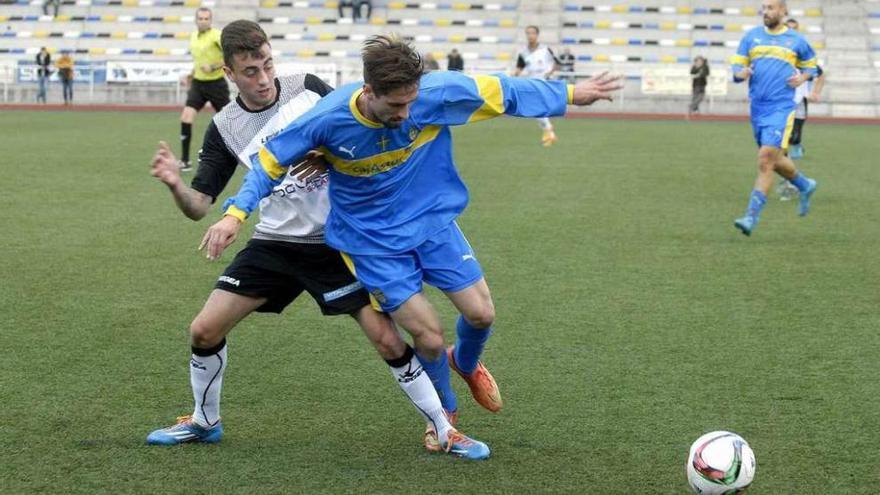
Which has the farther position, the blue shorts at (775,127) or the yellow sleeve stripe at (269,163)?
the blue shorts at (775,127)

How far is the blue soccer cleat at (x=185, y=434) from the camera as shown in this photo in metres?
4.99

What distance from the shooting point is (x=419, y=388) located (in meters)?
4.93

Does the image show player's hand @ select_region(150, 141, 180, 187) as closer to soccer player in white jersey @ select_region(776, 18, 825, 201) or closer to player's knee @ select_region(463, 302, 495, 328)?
player's knee @ select_region(463, 302, 495, 328)

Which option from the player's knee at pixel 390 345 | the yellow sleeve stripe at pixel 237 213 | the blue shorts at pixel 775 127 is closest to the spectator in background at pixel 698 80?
the blue shorts at pixel 775 127

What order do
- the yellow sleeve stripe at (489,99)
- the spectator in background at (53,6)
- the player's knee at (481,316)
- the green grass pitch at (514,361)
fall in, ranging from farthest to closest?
the spectator in background at (53,6)
the player's knee at (481,316)
the yellow sleeve stripe at (489,99)
the green grass pitch at (514,361)

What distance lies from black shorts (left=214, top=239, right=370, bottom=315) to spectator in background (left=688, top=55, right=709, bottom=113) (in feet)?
102

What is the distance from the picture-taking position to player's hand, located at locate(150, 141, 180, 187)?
443 centimetres

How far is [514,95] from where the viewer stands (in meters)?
4.88

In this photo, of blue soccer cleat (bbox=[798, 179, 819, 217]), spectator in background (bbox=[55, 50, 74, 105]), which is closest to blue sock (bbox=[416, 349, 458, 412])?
blue soccer cleat (bbox=[798, 179, 819, 217])

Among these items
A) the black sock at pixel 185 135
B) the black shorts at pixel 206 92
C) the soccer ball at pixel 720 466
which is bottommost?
the black sock at pixel 185 135

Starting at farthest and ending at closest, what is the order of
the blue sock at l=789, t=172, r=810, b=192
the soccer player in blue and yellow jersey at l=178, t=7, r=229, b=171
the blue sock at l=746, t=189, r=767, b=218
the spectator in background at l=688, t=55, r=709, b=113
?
1. the spectator in background at l=688, t=55, r=709, b=113
2. the soccer player in blue and yellow jersey at l=178, t=7, r=229, b=171
3. the blue sock at l=789, t=172, r=810, b=192
4. the blue sock at l=746, t=189, r=767, b=218

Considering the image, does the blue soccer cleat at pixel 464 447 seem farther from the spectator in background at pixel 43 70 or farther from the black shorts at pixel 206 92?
the spectator in background at pixel 43 70

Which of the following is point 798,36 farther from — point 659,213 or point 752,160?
point 752,160

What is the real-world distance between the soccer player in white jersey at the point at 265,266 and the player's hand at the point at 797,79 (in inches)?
279
